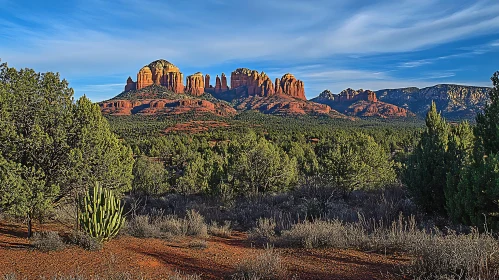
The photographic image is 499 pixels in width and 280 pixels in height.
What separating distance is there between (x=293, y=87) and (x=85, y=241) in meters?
165

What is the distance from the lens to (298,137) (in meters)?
48.5

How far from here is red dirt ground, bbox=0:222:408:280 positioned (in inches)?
199

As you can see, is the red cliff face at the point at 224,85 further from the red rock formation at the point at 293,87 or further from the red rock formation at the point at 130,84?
the red rock formation at the point at 130,84

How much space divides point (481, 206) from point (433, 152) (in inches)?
133

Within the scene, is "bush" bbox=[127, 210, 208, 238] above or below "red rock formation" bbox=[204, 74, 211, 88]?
below

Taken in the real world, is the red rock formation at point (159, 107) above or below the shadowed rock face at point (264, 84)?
below

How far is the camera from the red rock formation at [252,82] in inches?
6420

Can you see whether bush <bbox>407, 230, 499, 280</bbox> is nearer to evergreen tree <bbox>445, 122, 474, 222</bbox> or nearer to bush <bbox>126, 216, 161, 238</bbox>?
evergreen tree <bbox>445, 122, 474, 222</bbox>

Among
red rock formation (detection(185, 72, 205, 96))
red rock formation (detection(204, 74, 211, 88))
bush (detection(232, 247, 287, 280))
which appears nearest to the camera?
bush (detection(232, 247, 287, 280))

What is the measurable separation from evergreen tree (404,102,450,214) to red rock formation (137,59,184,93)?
5409 inches

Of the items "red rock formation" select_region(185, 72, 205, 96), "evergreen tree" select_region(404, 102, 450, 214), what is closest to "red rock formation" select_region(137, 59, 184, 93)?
"red rock formation" select_region(185, 72, 205, 96)

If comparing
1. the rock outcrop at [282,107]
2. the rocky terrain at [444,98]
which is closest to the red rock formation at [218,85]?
the rock outcrop at [282,107]

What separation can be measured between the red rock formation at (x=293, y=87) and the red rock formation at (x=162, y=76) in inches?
2081

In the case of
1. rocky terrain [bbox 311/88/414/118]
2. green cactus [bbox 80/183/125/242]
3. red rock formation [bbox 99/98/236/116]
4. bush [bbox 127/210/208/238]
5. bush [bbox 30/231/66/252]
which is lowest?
bush [bbox 127/210/208/238]
